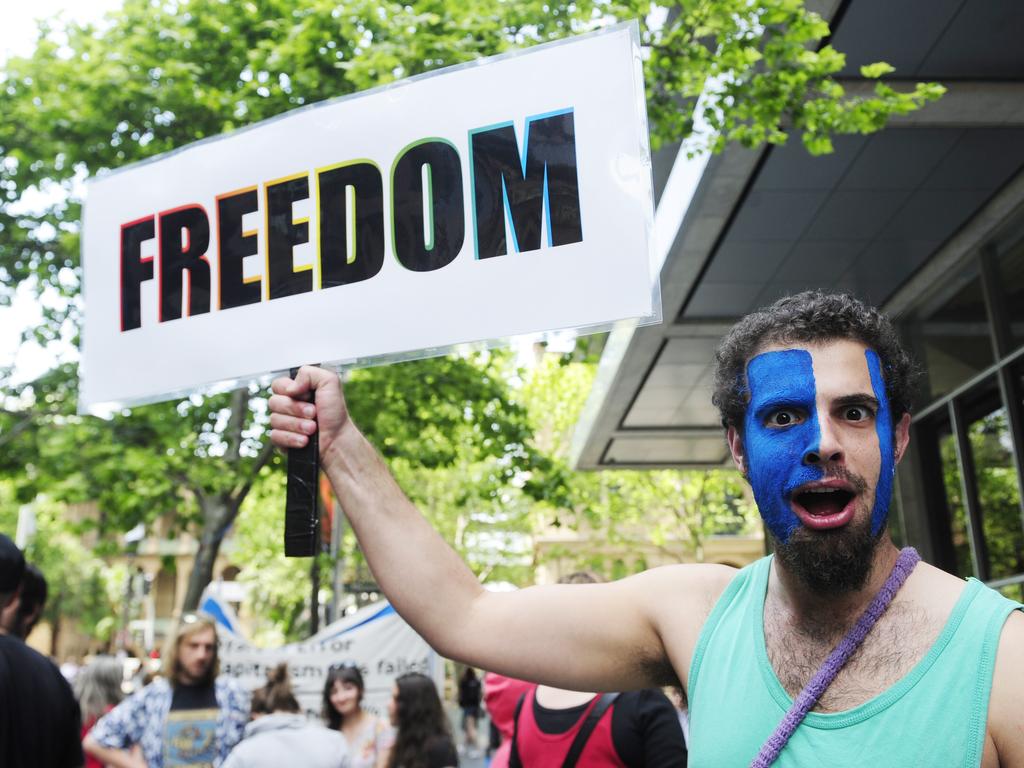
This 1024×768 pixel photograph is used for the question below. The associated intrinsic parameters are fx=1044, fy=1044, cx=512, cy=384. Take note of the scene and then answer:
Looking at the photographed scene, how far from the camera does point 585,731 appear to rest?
3.42 metres

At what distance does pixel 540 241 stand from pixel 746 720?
974 millimetres

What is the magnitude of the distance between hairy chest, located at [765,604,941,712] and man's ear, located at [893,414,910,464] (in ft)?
0.93

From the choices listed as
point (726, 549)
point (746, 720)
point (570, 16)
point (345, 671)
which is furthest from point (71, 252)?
point (726, 549)

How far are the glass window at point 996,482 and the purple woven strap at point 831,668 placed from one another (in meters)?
9.41

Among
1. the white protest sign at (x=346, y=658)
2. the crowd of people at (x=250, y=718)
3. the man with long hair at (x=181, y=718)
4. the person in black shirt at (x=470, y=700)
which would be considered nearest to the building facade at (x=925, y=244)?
the crowd of people at (x=250, y=718)

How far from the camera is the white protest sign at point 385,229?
80.4 inches

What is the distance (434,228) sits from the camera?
7.20ft

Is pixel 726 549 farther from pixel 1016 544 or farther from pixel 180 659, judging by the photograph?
pixel 180 659

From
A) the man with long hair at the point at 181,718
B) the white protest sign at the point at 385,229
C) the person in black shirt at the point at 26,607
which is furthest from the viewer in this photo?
the man with long hair at the point at 181,718

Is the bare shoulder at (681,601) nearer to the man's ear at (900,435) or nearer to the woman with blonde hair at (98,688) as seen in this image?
the man's ear at (900,435)

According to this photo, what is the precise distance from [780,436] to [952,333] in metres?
10.8

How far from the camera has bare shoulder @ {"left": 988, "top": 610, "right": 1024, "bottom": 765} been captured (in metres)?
1.40

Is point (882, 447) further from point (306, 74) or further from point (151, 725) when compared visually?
point (306, 74)

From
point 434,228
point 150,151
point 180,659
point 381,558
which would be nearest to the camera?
point 381,558
